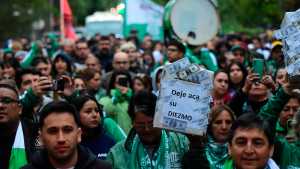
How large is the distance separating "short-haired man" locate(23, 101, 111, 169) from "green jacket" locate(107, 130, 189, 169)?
0.70 m

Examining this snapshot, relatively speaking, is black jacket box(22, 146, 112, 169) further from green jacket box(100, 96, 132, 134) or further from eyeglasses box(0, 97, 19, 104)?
green jacket box(100, 96, 132, 134)

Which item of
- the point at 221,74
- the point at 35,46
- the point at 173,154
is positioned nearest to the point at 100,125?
the point at 173,154

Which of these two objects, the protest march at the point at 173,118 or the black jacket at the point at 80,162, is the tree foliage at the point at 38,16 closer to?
the protest march at the point at 173,118

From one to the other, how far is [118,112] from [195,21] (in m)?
1.63

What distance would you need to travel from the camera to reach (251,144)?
557 centimetres

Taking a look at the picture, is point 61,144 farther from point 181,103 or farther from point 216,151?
point 216,151

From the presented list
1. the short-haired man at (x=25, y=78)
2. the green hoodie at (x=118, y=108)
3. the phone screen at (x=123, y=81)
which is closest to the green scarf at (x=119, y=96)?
the green hoodie at (x=118, y=108)

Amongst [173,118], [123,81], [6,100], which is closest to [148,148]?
[173,118]

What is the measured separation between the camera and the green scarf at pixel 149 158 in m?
6.25

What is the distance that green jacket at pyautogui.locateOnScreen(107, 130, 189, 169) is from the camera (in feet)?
20.4

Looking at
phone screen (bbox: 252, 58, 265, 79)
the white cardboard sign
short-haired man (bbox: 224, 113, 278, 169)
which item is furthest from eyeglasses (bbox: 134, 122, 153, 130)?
phone screen (bbox: 252, 58, 265, 79)

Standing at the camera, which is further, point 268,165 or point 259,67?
→ point 259,67

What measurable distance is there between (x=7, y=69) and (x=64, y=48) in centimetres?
750

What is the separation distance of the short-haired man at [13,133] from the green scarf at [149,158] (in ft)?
2.95
